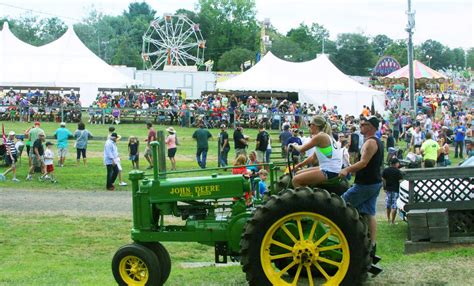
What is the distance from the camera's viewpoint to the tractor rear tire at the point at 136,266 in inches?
378

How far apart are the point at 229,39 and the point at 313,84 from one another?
8510cm

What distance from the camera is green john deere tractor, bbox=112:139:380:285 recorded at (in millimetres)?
8633

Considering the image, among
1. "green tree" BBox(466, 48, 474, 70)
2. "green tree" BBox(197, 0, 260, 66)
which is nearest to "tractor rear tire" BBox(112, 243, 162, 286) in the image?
"green tree" BBox(197, 0, 260, 66)

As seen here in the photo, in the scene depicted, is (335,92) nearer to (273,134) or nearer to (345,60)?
(273,134)

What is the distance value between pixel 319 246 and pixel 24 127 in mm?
33695

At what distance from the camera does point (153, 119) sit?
4603 centimetres

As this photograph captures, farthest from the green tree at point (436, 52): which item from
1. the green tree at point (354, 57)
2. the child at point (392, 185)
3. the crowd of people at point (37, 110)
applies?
the child at point (392, 185)

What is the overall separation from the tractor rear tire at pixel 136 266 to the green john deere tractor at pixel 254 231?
0.04 feet

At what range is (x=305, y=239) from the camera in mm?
8836

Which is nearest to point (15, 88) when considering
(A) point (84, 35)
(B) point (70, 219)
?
(B) point (70, 219)

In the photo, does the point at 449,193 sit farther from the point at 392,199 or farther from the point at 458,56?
the point at 458,56

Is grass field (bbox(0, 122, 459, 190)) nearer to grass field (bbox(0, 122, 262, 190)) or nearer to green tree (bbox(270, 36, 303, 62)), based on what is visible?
grass field (bbox(0, 122, 262, 190))

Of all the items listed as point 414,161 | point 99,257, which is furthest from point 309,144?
point 414,161

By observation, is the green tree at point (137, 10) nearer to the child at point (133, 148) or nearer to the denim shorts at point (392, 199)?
the child at point (133, 148)
